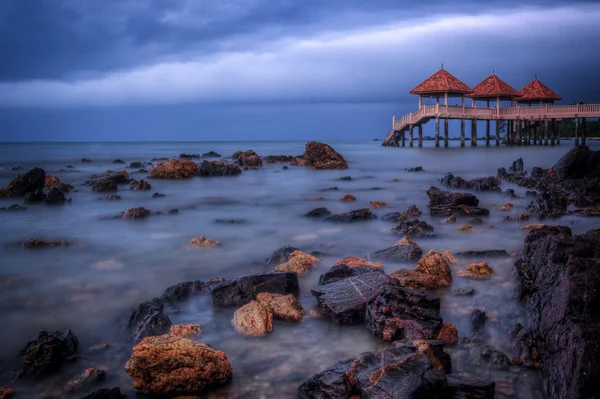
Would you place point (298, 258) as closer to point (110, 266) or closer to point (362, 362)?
point (110, 266)

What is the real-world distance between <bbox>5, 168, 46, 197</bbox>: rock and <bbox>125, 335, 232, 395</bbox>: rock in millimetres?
14018

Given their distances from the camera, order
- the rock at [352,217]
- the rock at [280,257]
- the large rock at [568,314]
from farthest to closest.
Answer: the rock at [352,217]
the rock at [280,257]
the large rock at [568,314]

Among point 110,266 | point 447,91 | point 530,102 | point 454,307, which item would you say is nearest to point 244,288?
point 454,307

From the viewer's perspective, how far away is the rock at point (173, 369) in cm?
370

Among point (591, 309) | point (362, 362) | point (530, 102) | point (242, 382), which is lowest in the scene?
point (242, 382)

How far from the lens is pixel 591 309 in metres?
3.37

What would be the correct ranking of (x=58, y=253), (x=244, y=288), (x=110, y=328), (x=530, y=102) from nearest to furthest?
(x=110, y=328), (x=244, y=288), (x=58, y=253), (x=530, y=102)

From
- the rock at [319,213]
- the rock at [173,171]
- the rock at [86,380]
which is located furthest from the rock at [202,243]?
the rock at [173,171]

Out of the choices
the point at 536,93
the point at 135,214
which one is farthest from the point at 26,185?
the point at 536,93

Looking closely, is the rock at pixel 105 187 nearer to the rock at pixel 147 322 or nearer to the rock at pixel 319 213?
the rock at pixel 319 213

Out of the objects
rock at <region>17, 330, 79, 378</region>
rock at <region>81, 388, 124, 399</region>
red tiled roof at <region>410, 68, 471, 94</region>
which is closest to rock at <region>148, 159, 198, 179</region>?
rock at <region>17, 330, 79, 378</region>

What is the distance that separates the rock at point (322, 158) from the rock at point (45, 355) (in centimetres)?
2303

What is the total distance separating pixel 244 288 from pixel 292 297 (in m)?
0.57

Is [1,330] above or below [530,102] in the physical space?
below
